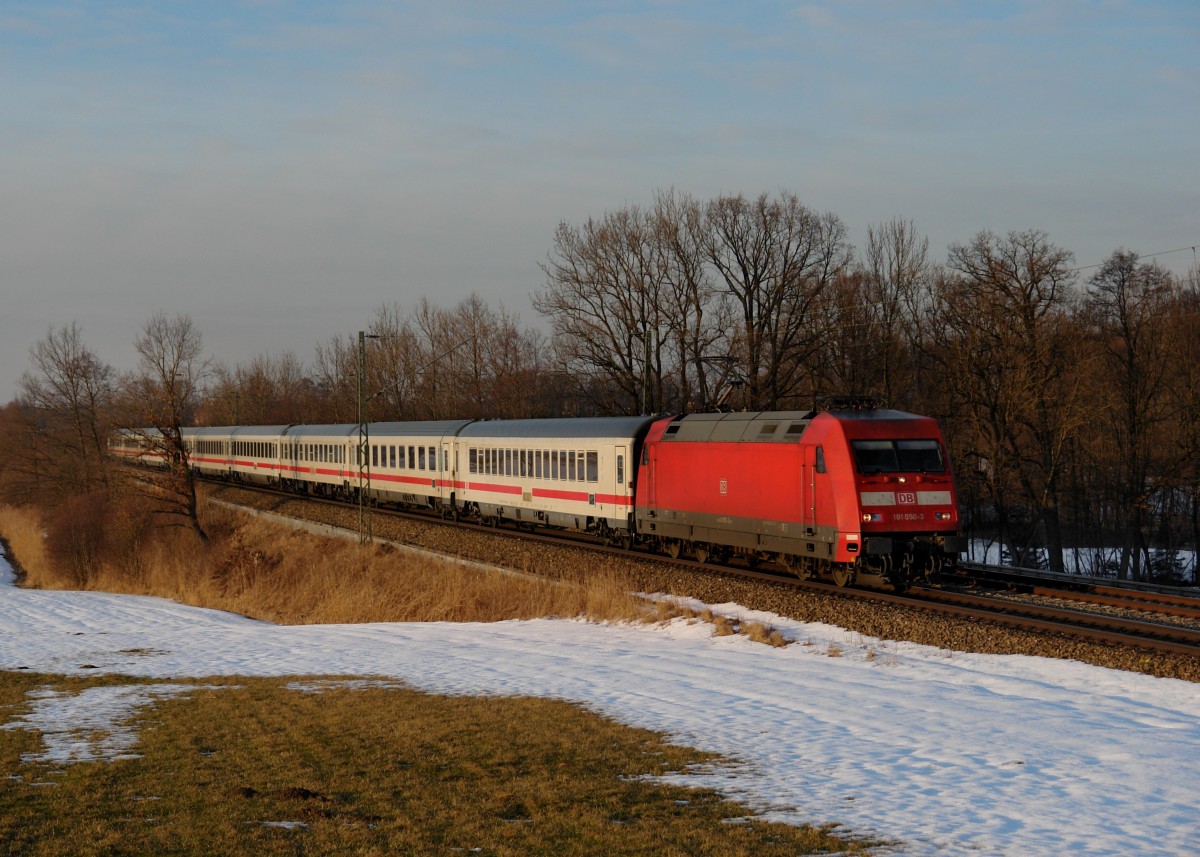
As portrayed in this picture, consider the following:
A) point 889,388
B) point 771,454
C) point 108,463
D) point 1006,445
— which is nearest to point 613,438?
point 771,454

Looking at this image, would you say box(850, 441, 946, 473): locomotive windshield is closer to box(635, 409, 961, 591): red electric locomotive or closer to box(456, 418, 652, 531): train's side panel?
box(635, 409, 961, 591): red electric locomotive

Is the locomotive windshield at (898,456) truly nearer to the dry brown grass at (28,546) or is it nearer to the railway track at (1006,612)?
the railway track at (1006,612)

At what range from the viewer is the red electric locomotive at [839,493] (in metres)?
20.0

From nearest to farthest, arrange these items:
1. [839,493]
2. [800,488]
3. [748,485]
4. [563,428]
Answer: [839,493] → [800,488] → [748,485] → [563,428]

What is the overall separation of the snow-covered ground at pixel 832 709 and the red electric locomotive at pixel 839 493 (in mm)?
2614

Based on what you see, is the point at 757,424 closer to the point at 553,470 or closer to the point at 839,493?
the point at 839,493

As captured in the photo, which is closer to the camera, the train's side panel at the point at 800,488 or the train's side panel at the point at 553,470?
the train's side panel at the point at 800,488

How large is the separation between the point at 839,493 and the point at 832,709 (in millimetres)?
8322

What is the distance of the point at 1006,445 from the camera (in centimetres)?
4247

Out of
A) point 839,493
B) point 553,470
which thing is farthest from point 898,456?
point 553,470

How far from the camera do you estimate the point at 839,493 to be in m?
20.1

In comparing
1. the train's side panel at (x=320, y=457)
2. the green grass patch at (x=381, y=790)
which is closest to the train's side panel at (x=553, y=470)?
the train's side panel at (x=320, y=457)

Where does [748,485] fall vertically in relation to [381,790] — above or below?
above

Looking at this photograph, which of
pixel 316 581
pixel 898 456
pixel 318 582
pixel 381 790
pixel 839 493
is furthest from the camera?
pixel 316 581
